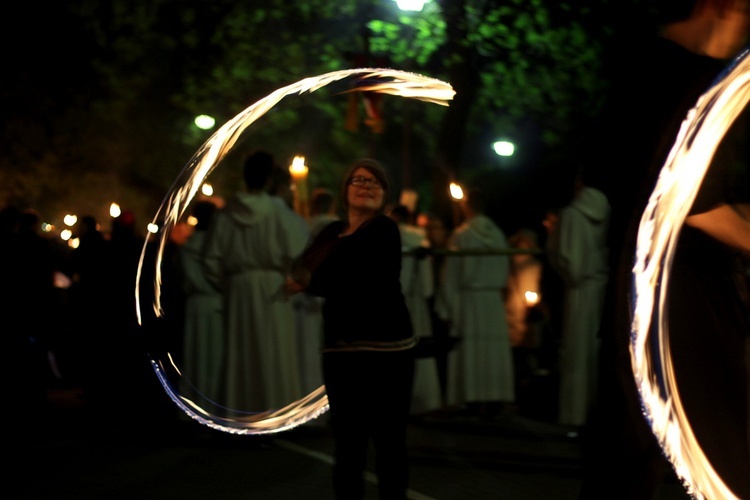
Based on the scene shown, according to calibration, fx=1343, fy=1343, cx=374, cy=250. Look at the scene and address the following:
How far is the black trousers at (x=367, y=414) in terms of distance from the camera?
6355 millimetres

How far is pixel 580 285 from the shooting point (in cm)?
1130

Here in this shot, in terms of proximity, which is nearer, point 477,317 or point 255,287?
point 255,287

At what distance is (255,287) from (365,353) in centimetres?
510

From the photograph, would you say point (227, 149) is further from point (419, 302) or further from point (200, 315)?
point (419, 302)

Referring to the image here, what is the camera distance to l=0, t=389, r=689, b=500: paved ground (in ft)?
28.0

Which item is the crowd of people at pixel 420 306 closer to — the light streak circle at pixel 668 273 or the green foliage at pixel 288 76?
the light streak circle at pixel 668 273

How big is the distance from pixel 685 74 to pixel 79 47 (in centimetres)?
3372

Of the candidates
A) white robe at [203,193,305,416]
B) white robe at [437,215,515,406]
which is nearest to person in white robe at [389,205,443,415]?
white robe at [437,215,515,406]

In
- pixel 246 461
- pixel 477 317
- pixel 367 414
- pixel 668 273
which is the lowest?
pixel 246 461

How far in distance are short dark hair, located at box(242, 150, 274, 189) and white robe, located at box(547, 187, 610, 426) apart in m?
2.43

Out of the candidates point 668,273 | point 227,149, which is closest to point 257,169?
point 227,149

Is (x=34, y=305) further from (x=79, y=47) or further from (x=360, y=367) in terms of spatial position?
(x=79, y=47)

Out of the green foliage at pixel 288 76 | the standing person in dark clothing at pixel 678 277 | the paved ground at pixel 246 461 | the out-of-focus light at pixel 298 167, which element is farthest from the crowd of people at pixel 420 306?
the green foliage at pixel 288 76

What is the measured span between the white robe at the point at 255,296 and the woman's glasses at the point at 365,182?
163 inches
